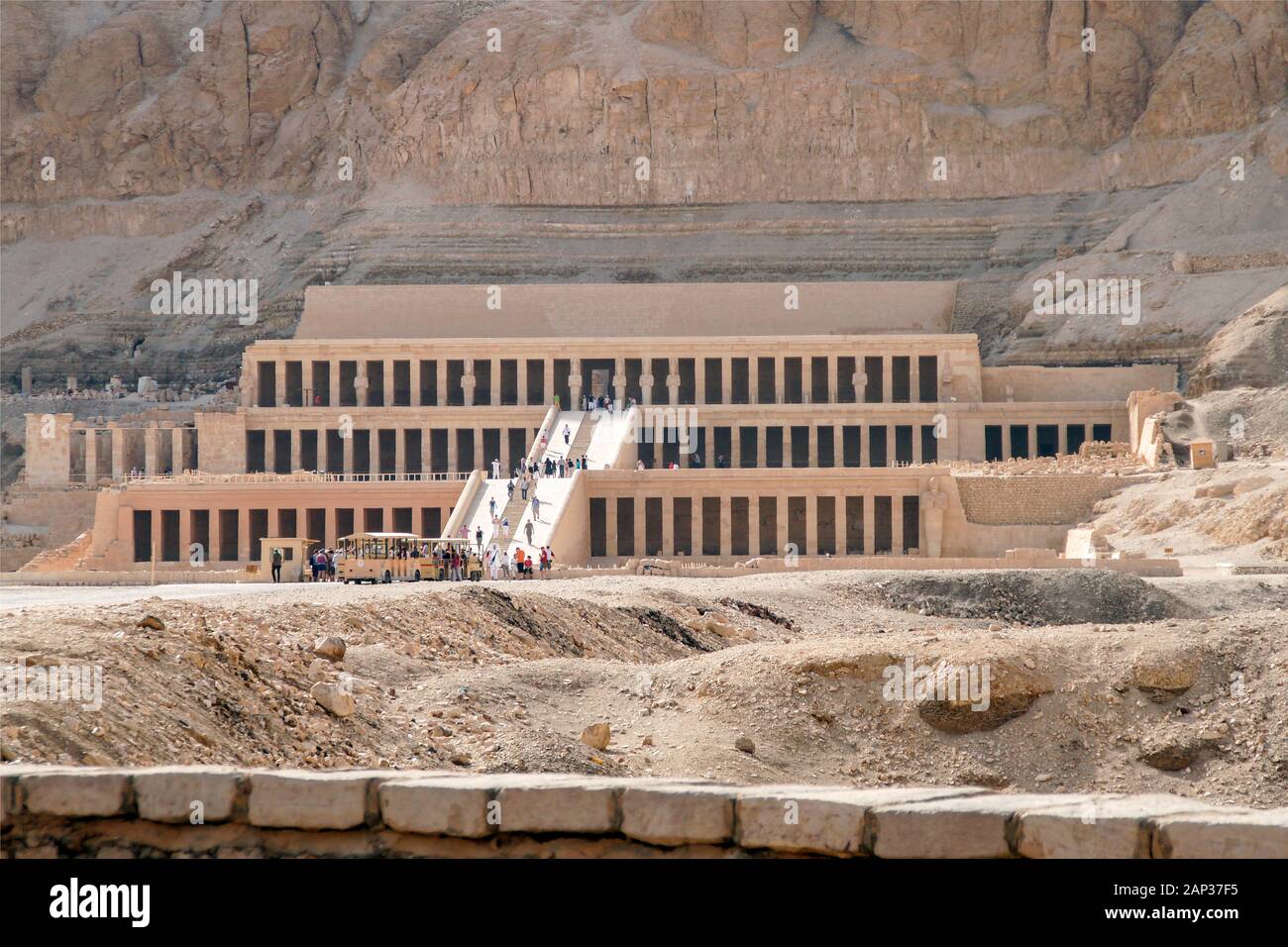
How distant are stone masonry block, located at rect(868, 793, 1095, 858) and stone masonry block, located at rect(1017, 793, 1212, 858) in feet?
0.44

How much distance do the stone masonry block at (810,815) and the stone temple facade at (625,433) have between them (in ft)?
118

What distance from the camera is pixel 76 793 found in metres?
13.2

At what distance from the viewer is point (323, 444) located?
224 feet

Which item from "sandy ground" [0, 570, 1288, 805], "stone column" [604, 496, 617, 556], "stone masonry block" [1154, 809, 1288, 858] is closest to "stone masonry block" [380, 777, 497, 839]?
"stone masonry block" [1154, 809, 1288, 858]

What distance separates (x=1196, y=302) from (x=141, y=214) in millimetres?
49556

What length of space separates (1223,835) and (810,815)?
97.4 inches

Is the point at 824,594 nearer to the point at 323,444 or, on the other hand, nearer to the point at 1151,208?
the point at 323,444

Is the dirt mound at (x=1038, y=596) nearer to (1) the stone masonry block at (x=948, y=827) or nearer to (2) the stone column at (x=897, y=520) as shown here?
(2) the stone column at (x=897, y=520)

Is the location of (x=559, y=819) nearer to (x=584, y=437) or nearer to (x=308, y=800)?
(x=308, y=800)

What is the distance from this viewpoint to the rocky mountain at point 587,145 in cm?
8444

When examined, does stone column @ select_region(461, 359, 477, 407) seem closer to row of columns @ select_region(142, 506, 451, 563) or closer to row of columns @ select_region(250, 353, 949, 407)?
row of columns @ select_region(250, 353, 949, 407)

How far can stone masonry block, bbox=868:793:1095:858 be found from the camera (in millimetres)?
11719

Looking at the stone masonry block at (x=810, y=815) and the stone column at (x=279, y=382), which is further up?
the stone column at (x=279, y=382)

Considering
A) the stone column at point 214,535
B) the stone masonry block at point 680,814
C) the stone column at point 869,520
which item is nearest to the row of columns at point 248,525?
the stone column at point 214,535
